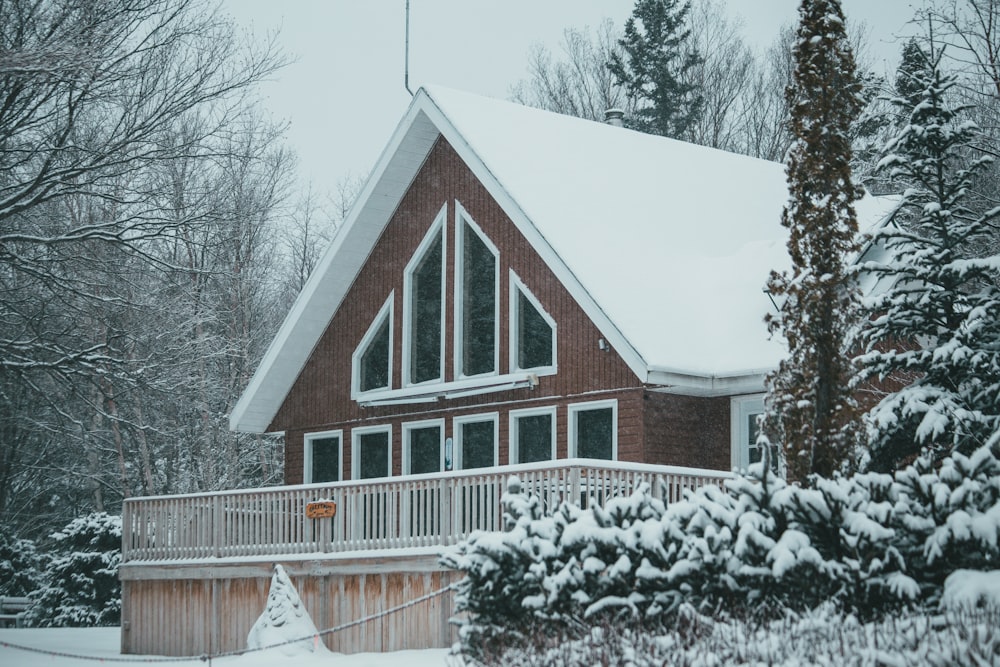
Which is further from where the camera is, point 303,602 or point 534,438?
point 534,438

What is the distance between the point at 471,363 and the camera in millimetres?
21797

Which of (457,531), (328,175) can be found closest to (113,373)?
(457,531)

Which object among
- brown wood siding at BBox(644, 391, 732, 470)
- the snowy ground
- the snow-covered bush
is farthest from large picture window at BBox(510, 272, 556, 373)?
the snow-covered bush

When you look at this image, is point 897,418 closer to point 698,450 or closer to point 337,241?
point 698,450

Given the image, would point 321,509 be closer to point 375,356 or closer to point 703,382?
point 703,382

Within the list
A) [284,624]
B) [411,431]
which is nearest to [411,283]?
[411,431]

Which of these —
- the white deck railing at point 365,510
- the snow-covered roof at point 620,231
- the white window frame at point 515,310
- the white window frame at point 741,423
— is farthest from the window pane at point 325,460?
the white window frame at point 741,423

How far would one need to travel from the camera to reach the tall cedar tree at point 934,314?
14789 millimetres

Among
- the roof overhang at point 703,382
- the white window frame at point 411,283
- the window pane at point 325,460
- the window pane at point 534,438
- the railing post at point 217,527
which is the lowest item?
the railing post at point 217,527

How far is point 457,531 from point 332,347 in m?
8.49

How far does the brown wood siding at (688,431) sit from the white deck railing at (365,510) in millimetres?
1237

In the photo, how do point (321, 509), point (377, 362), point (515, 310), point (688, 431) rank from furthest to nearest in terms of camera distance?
1. point (377, 362)
2. point (515, 310)
3. point (688, 431)
4. point (321, 509)

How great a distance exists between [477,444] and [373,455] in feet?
8.54

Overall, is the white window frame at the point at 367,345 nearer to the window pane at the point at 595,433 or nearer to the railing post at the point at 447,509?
the window pane at the point at 595,433
